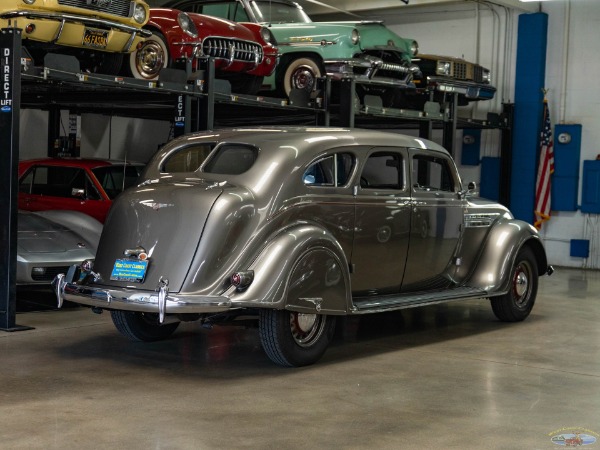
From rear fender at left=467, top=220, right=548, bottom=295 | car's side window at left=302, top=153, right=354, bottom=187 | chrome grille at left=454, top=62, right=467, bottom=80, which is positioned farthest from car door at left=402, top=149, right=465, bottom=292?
chrome grille at left=454, top=62, right=467, bottom=80

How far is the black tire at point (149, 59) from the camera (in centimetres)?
1033

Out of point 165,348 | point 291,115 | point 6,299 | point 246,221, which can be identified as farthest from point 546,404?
point 291,115

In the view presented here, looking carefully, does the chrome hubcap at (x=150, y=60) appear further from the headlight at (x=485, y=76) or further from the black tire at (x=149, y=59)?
the headlight at (x=485, y=76)

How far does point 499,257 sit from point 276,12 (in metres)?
6.68

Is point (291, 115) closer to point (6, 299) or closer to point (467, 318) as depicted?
Answer: point (467, 318)

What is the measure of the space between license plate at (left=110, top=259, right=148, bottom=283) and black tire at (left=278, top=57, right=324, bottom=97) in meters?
6.35

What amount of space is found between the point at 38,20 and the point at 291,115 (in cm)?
504

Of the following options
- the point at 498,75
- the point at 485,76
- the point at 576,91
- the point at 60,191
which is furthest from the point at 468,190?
the point at 498,75

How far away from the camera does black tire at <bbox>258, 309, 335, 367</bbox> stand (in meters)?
6.57

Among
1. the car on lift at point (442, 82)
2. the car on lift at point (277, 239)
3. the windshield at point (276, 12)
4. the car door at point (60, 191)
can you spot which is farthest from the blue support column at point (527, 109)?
the car on lift at point (277, 239)

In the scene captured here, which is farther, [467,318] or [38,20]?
[467,318]

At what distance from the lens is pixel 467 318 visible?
952 centimetres

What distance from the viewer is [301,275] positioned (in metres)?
6.59

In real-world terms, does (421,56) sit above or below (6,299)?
above
